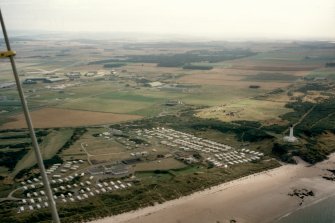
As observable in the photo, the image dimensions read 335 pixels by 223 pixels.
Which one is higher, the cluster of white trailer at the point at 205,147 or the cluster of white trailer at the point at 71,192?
the cluster of white trailer at the point at 71,192

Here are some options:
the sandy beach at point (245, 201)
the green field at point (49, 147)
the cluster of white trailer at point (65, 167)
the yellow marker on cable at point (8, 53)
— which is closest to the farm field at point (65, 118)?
the green field at point (49, 147)

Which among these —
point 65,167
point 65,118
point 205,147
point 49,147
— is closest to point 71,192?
point 65,167

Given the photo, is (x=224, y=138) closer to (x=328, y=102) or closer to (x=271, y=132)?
(x=271, y=132)

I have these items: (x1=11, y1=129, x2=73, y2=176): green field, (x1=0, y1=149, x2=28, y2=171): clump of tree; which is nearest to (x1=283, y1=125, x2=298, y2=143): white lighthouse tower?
(x1=11, y1=129, x2=73, y2=176): green field

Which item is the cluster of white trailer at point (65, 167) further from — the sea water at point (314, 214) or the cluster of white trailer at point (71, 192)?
the sea water at point (314, 214)

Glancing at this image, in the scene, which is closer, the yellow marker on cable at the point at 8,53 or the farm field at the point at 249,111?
the yellow marker on cable at the point at 8,53

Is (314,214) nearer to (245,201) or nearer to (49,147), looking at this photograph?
(245,201)
